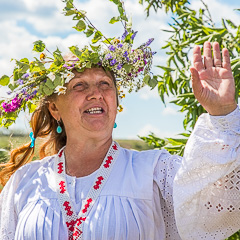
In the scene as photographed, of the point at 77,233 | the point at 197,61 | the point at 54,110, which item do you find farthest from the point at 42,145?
the point at 197,61

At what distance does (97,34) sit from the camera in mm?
2949

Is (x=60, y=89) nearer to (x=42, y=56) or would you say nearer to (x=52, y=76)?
(x=52, y=76)

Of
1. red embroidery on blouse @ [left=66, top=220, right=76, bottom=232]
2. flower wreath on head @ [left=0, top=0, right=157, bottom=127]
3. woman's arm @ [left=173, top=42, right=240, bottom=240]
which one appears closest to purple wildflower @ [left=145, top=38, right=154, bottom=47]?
flower wreath on head @ [left=0, top=0, right=157, bottom=127]

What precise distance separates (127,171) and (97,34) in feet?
2.34

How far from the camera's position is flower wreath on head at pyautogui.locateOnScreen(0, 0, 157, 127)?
9.41 feet

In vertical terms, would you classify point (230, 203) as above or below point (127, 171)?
below

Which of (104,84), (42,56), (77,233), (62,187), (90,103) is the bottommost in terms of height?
(77,233)

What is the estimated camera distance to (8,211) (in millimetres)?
2908

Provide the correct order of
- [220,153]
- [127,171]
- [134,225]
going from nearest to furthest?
[220,153]
[134,225]
[127,171]

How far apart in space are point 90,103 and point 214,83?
73cm

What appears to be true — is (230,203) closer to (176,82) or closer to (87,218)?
(87,218)

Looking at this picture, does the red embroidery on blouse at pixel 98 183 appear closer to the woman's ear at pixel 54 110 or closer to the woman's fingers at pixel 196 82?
the woman's ear at pixel 54 110

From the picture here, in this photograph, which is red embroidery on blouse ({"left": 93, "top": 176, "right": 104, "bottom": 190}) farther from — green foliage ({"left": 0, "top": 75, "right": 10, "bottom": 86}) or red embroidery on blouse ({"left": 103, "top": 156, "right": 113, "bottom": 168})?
green foliage ({"left": 0, "top": 75, "right": 10, "bottom": 86})

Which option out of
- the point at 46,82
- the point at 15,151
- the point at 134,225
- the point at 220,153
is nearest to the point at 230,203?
the point at 220,153
